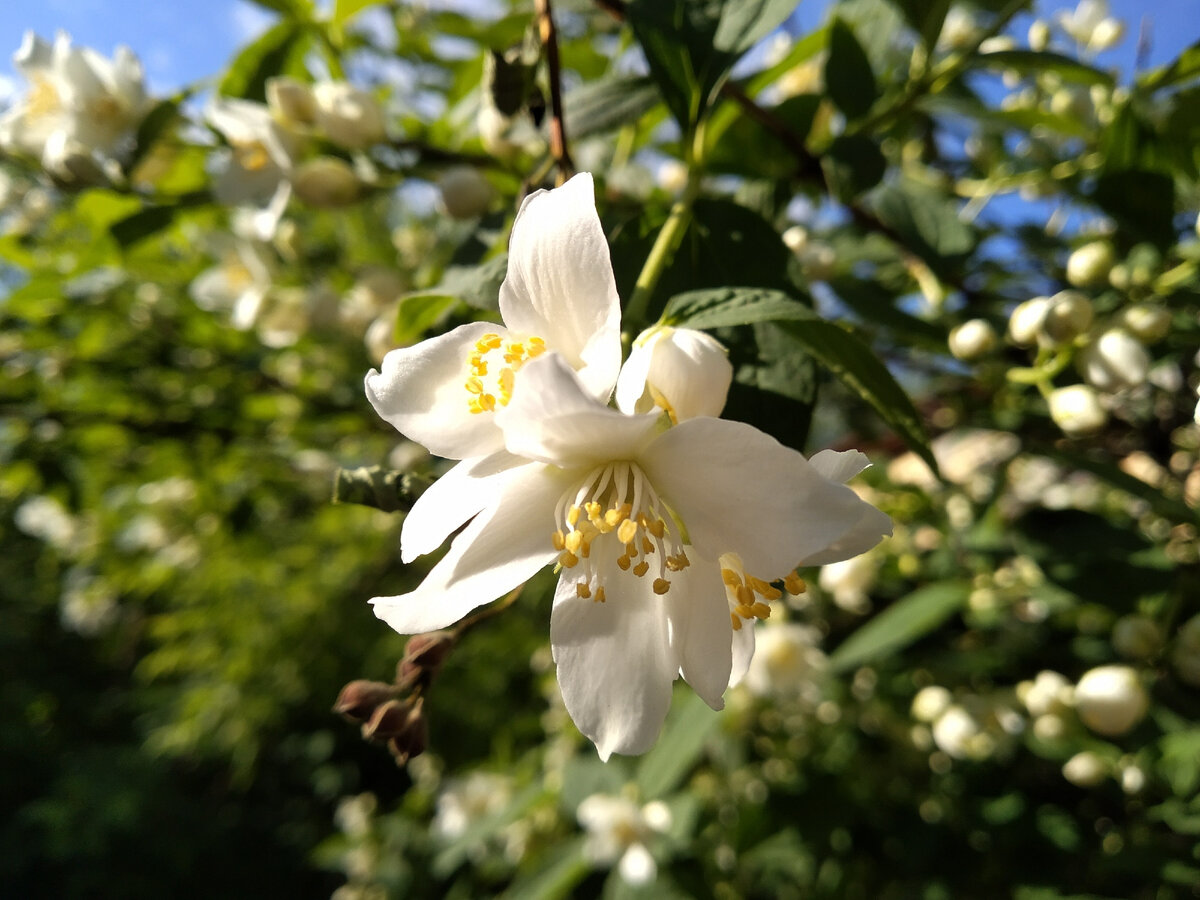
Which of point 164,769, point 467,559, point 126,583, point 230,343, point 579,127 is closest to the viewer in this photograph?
point 467,559

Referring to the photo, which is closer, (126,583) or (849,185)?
(849,185)

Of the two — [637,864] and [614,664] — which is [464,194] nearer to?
[614,664]

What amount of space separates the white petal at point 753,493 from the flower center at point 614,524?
26mm

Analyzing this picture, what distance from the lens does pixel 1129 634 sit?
0.95 metres

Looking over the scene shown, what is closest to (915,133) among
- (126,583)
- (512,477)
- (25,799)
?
(512,477)

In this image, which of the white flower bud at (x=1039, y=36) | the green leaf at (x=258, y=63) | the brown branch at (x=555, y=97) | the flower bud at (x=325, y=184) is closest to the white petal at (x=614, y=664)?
the brown branch at (x=555, y=97)

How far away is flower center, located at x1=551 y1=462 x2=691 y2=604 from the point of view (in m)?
0.42

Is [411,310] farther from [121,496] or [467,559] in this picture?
[121,496]

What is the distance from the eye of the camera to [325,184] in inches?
33.4

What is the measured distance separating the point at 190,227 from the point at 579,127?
4.15 feet

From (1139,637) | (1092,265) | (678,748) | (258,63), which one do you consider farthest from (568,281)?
(678,748)

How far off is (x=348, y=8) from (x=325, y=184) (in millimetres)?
323

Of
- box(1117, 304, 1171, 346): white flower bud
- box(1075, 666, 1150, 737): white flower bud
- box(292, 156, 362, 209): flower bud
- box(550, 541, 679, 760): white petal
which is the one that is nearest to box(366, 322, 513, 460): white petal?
box(550, 541, 679, 760): white petal

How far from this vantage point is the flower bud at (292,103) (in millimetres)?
837
